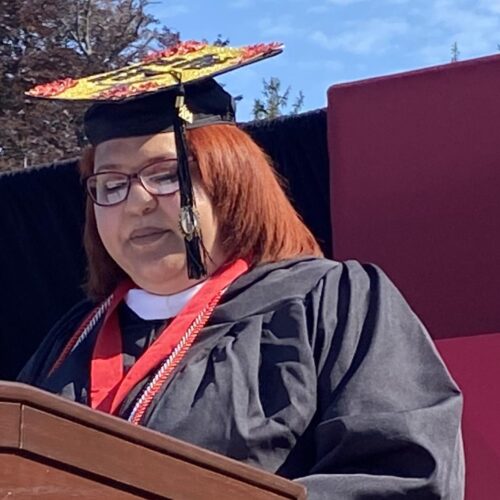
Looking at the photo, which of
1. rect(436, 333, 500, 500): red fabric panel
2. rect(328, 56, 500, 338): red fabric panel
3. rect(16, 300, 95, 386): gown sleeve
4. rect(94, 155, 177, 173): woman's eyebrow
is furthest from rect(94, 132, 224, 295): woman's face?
rect(328, 56, 500, 338): red fabric panel

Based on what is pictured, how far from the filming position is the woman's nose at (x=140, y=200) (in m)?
1.78

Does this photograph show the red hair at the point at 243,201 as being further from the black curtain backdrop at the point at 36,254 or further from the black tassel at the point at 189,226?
the black curtain backdrop at the point at 36,254

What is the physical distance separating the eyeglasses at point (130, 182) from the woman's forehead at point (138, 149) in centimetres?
2

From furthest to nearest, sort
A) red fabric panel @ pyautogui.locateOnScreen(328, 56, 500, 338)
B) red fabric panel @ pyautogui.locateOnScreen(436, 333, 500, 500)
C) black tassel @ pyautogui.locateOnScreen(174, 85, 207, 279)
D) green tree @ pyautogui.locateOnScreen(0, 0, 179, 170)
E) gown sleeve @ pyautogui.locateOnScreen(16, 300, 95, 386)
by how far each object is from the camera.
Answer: green tree @ pyautogui.locateOnScreen(0, 0, 179, 170)
red fabric panel @ pyautogui.locateOnScreen(328, 56, 500, 338)
red fabric panel @ pyautogui.locateOnScreen(436, 333, 500, 500)
gown sleeve @ pyautogui.locateOnScreen(16, 300, 95, 386)
black tassel @ pyautogui.locateOnScreen(174, 85, 207, 279)

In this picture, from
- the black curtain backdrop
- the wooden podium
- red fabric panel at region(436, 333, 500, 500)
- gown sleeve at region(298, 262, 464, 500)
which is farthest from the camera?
the black curtain backdrop

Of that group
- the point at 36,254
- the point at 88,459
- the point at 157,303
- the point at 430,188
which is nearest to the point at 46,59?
the point at 36,254

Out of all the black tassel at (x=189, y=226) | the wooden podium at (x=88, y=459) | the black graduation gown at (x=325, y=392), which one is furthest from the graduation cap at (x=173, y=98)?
the wooden podium at (x=88, y=459)

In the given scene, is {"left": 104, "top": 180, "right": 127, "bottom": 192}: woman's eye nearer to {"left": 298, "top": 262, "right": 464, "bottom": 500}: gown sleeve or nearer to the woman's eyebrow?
the woman's eyebrow

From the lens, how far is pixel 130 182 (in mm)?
1798

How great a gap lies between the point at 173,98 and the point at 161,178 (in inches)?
5.1

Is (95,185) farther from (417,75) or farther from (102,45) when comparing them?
(102,45)

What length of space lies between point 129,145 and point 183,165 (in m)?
0.11

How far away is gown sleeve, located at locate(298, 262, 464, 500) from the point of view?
1429 millimetres

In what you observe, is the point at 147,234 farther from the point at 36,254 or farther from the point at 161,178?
the point at 36,254
